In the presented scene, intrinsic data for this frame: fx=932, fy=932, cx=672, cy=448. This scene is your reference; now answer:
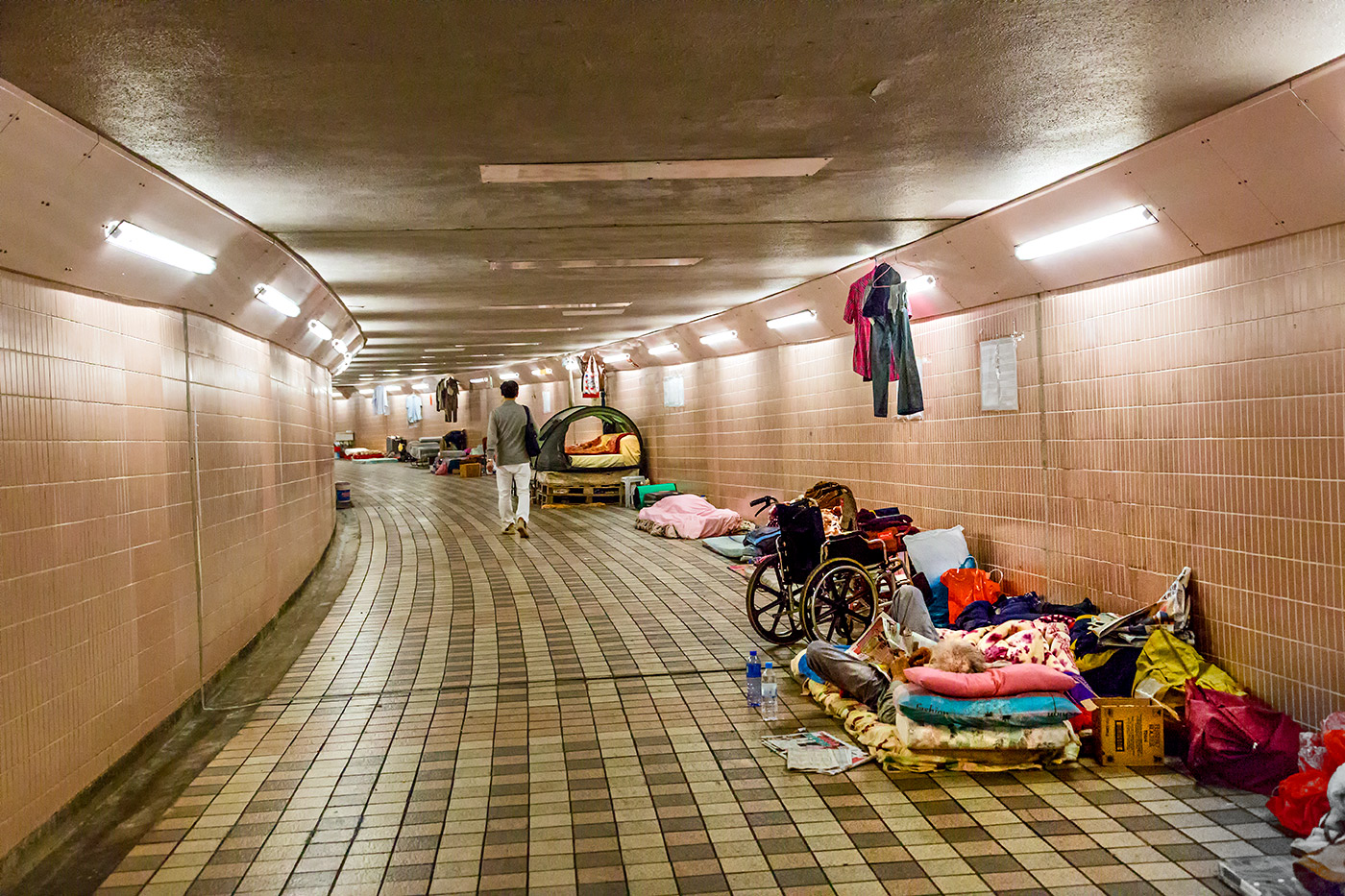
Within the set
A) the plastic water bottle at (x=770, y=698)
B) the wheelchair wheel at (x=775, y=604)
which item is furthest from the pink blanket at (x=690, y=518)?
the plastic water bottle at (x=770, y=698)

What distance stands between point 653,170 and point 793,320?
6.29 metres

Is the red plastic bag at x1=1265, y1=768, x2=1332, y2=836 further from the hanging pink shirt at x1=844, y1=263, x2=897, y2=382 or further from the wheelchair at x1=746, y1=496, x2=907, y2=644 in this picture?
the hanging pink shirt at x1=844, y1=263, x2=897, y2=382

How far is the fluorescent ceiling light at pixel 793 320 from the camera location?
1098 cm

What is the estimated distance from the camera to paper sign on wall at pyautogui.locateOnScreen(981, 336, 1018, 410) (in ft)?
24.9

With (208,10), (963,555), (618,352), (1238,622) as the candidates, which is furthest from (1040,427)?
(618,352)

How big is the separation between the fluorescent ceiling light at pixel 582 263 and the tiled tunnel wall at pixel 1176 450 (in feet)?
8.20

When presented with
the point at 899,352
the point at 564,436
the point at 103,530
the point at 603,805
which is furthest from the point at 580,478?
the point at 603,805

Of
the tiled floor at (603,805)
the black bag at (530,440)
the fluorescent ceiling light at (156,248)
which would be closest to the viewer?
the tiled floor at (603,805)

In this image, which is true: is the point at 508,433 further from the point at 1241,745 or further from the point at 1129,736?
the point at 1241,745

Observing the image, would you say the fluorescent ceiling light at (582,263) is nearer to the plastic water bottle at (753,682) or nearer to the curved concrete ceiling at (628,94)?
the curved concrete ceiling at (628,94)

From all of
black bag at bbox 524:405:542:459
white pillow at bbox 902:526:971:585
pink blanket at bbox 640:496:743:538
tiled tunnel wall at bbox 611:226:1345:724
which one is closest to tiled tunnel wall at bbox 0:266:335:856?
white pillow at bbox 902:526:971:585

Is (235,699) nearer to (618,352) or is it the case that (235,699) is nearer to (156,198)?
(156,198)

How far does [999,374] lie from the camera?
7758 mm

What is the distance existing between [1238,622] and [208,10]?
18.8 ft
